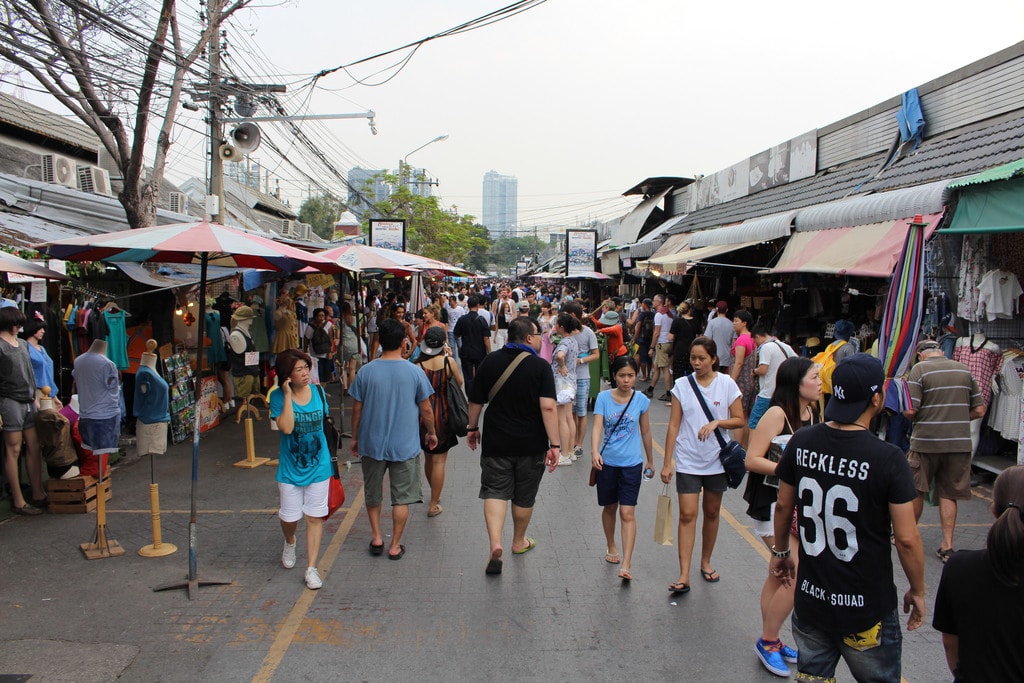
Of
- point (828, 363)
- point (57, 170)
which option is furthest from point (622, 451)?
point (57, 170)

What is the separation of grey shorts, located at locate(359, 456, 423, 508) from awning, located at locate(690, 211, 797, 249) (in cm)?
740

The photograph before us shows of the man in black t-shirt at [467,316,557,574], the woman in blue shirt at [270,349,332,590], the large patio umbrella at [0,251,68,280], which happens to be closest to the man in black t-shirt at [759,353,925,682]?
the man in black t-shirt at [467,316,557,574]

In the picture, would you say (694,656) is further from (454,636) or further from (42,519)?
(42,519)

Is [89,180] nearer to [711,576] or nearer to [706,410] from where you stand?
[706,410]

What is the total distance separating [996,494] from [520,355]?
10.9 ft

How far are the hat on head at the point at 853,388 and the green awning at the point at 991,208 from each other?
4388 mm

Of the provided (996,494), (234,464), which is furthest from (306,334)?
(996,494)

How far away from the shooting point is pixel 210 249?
4801 mm

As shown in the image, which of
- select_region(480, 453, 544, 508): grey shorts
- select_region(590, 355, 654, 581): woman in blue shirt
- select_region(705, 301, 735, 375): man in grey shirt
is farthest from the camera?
select_region(705, 301, 735, 375): man in grey shirt

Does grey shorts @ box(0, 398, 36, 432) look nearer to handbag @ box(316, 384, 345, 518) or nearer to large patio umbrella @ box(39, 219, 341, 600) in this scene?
large patio umbrella @ box(39, 219, 341, 600)

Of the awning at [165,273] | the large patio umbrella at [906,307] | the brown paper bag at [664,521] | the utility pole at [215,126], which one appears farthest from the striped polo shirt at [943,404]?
the utility pole at [215,126]

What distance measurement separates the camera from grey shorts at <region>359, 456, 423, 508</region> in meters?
5.47

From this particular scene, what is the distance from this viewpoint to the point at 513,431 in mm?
5227

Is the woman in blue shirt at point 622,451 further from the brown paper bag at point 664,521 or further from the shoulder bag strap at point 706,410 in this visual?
the shoulder bag strap at point 706,410
